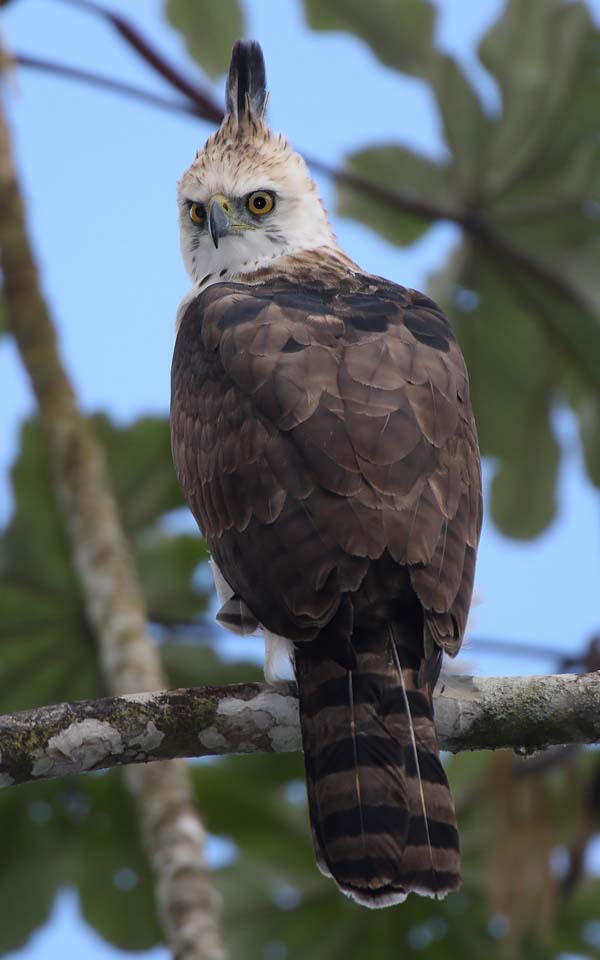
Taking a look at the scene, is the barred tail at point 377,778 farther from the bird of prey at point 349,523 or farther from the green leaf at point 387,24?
the green leaf at point 387,24

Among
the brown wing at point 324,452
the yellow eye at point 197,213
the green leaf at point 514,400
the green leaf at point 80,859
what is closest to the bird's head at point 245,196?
the yellow eye at point 197,213

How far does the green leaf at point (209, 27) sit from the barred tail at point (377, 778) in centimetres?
417

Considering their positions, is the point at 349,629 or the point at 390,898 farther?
the point at 349,629

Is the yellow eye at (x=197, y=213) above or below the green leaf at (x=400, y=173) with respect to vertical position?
below

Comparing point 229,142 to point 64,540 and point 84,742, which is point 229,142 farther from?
point 84,742

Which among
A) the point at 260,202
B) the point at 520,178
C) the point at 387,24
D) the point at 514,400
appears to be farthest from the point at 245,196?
the point at 514,400

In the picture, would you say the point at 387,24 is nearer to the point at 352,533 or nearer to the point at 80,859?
the point at 352,533

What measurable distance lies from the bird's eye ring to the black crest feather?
474mm

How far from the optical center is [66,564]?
6461 mm

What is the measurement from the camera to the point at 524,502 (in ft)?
25.3

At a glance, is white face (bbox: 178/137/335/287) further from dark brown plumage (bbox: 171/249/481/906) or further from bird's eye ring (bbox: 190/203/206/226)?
dark brown plumage (bbox: 171/249/481/906)

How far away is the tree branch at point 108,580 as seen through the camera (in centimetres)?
461

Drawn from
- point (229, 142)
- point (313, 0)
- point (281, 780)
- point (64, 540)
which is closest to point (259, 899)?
point (281, 780)

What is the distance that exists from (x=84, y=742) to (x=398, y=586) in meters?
0.91
